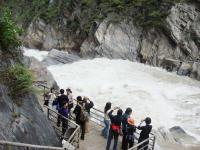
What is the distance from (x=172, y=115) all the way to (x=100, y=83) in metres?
7.41

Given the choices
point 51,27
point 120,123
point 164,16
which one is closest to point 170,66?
point 164,16

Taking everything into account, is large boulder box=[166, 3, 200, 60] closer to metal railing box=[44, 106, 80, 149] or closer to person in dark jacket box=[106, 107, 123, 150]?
metal railing box=[44, 106, 80, 149]

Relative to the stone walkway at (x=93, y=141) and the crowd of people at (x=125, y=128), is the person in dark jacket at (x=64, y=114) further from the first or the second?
the crowd of people at (x=125, y=128)

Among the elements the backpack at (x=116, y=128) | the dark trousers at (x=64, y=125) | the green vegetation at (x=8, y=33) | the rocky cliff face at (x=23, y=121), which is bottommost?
the dark trousers at (x=64, y=125)

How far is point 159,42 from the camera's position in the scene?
37438 mm

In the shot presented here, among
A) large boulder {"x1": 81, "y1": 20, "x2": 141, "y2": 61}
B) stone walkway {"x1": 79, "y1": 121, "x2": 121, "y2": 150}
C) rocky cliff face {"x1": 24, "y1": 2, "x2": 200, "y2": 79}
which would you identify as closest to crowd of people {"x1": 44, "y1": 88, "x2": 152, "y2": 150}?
stone walkway {"x1": 79, "y1": 121, "x2": 121, "y2": 150}

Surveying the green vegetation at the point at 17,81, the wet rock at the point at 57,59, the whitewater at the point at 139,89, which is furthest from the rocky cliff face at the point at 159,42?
the green vegetation at the point at 17,81

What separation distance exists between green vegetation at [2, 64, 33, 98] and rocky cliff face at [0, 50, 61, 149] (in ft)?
0.50

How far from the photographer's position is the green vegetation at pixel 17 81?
1063 cm

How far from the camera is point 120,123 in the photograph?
12.2m

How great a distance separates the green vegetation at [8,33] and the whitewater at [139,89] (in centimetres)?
1031

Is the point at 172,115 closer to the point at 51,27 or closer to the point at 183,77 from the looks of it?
the point at 183,77

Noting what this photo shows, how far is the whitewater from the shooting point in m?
22.2

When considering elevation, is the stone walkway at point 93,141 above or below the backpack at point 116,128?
below
